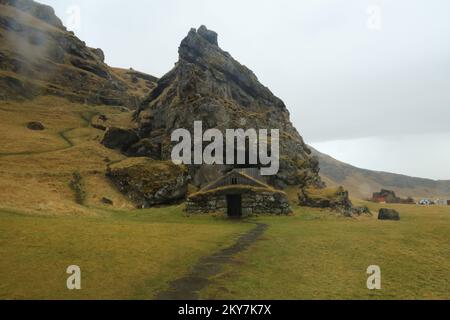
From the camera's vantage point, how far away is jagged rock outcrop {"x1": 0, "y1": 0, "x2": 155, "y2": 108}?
375ft

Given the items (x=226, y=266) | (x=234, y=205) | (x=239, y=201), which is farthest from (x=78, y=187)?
(x=226, y=266)

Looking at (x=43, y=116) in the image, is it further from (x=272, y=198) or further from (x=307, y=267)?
(x=307, y=267)

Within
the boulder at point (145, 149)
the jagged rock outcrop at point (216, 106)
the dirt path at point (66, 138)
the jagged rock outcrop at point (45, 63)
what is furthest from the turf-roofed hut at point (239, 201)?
the jagged rock outcrop at point (45, 63)

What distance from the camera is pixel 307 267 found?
19.7 m

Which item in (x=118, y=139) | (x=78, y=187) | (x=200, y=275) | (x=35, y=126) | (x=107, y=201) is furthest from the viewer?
(x=35, y=126)

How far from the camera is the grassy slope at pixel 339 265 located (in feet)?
52.0

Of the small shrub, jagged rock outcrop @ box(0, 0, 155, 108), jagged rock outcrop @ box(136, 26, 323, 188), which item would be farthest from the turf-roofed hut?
jagged rock outcrop @ box(0, 0, 155, 108)

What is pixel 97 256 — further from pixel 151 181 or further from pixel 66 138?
pixel 66 138

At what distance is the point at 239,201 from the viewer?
46031mm

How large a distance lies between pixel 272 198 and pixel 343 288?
29.5 m

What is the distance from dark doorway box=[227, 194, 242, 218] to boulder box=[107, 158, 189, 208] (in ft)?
42.7

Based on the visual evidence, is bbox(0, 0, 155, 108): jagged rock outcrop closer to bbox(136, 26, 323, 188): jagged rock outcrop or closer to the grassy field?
bbox(136, 26, 323, 188): jagged rock outcrop

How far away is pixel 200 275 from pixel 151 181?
133ft
